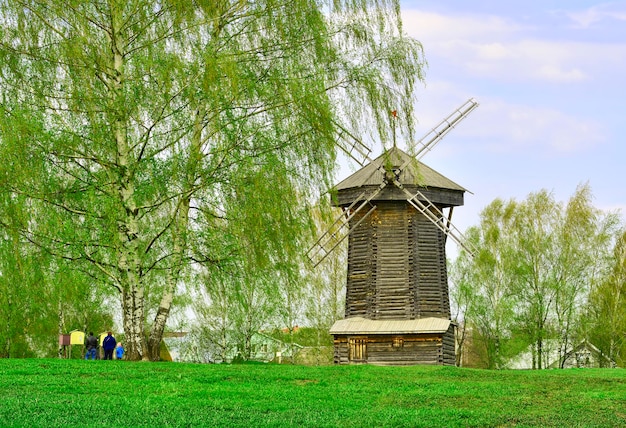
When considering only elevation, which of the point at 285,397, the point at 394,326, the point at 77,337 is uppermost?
the point at 394,326

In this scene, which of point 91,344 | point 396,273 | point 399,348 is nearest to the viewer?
point 91,344

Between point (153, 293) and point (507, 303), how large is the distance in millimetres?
22460

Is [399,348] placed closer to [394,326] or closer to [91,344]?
[394,326]

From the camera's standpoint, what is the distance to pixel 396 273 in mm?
47062

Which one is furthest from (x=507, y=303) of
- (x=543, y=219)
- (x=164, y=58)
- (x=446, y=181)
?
(x=164, y=58)

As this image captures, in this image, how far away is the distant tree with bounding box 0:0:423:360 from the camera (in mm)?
27578

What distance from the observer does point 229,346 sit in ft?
211

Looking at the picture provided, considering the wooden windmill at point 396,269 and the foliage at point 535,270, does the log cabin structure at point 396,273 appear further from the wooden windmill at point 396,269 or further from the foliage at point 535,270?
the foliage at point 535,270

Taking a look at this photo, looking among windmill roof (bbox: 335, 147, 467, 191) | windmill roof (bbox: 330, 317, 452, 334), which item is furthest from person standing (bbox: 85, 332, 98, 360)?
windmill roof (bbox: 335, 147, 467, 191)

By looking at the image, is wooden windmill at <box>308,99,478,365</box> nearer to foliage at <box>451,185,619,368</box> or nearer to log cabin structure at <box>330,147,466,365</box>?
log cabin structure at <box>330,147,466,365</box>

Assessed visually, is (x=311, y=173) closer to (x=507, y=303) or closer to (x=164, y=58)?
(x=164, y=58)

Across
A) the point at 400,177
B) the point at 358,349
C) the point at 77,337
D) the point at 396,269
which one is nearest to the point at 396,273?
the point at 396,269

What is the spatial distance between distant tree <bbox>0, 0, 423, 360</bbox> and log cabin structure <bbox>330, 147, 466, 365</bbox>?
17.5 m

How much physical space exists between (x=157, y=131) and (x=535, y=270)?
41331 millimetres
